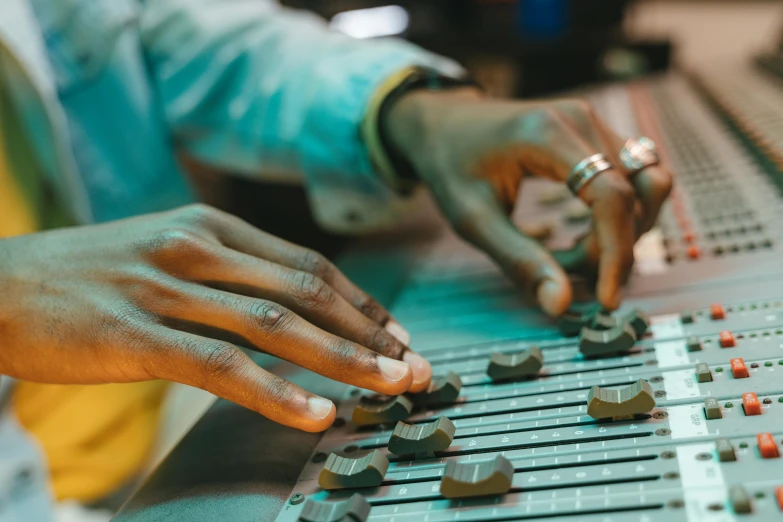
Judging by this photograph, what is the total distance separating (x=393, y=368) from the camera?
2.15 feet

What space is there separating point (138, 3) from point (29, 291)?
819 millimetres

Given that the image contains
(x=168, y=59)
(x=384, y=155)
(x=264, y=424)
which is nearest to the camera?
(x=264, y=424)

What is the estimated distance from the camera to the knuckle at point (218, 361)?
64cm

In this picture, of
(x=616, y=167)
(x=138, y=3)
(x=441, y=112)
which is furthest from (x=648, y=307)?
(x=138, y=3)

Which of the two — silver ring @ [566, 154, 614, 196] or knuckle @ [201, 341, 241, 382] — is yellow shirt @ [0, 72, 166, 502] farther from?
silver ring @ [566, 154, 614, 196]

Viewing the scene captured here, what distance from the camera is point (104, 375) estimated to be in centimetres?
72

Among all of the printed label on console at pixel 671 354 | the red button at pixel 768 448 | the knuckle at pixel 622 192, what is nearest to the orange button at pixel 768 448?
the red button at pixel 768 448

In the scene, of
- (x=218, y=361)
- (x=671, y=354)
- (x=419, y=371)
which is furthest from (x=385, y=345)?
(x=671, y=354)

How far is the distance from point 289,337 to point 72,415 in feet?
1.98

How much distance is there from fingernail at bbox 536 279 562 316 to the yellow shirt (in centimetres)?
68

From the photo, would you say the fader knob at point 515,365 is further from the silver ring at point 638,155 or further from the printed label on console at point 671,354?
the silver ring at point 638,155

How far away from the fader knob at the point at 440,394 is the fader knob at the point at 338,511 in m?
0.15

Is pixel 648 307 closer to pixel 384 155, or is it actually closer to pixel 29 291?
pixel 384 155

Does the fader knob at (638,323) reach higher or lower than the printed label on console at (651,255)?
lower
